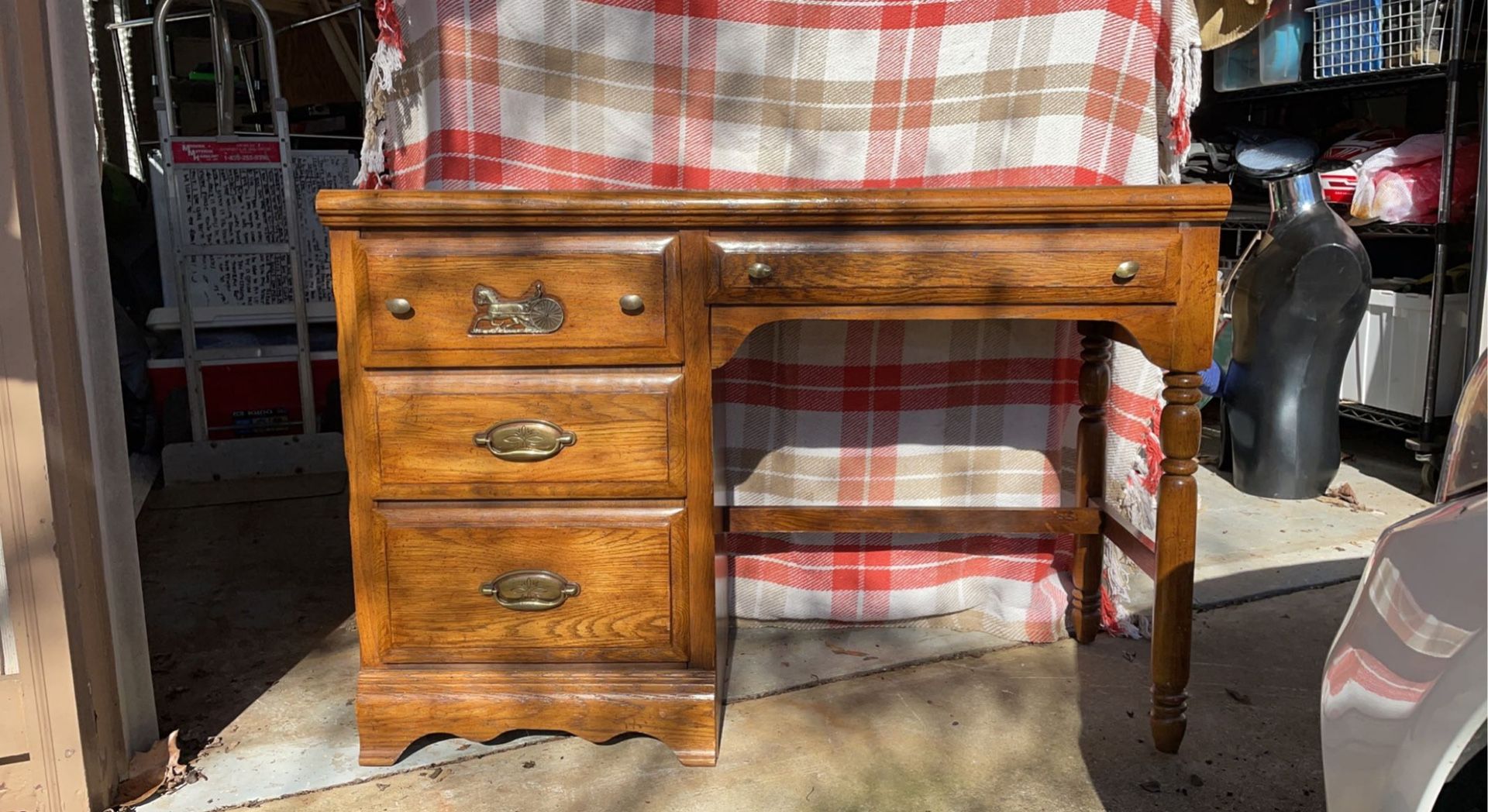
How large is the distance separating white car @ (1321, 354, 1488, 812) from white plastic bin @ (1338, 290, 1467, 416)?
2.66 meters

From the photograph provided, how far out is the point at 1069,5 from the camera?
83.4 inches

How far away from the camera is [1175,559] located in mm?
1849

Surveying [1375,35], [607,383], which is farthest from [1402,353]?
[607,383]

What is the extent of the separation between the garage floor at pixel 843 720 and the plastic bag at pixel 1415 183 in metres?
1.16

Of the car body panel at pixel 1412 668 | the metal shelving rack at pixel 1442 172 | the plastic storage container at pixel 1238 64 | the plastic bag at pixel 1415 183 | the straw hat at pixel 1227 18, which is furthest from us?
the plastic storage container at pixel 1238 64

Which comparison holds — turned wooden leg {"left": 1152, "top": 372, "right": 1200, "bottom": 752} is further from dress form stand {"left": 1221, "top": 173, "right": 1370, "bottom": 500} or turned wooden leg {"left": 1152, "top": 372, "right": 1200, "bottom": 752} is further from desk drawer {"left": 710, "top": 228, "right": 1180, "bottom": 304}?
dress form stand {"left": 1221, "top": 173, "right": 1370, "bottom": 500}

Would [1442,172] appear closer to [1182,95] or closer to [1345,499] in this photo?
[1345,499]

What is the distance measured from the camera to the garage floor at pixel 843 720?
5.93 ft

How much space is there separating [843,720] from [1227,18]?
6.17 feet

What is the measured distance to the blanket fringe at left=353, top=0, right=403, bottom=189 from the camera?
2.11m

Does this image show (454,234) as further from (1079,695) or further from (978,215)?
(1079,695)

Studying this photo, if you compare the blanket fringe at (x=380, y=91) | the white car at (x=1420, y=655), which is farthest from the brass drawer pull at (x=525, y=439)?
the white car at (x=1420, y=655)

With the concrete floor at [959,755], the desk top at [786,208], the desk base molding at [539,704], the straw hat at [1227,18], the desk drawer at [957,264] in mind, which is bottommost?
the concrete floor at [959,755]

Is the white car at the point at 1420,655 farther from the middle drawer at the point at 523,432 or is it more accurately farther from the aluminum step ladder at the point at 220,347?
the aluminum step ladder at the point at 220,347
